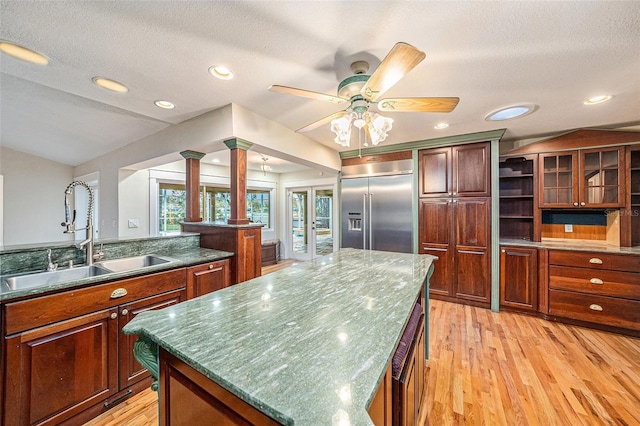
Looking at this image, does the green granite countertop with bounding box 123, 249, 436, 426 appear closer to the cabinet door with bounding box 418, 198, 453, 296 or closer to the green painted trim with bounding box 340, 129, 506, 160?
the cabinet door with bounding box 418, 198, 453, 296

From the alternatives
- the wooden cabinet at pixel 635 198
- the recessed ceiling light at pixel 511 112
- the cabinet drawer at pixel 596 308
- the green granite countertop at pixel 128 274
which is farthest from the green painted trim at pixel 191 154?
the wooden cabinet at pixel 635 198

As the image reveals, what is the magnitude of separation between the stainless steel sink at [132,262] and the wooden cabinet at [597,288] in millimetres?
4015

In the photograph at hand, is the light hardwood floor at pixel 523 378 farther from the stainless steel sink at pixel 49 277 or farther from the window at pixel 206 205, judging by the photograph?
the window at pixel 206 205

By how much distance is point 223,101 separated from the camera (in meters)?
2.20

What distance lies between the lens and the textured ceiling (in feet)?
3.98

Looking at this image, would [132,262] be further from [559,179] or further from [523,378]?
[559,179]

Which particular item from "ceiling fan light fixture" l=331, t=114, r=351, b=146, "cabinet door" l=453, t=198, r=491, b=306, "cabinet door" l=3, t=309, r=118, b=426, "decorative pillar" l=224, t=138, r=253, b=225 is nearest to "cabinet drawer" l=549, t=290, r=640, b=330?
"cabinet door" l=453, t=198, r=491, b=306

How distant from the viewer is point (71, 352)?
1428mm

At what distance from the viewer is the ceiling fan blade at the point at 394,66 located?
108 centimetres

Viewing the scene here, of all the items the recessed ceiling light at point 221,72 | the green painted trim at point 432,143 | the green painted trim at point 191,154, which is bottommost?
the green painted trim at point 191,154

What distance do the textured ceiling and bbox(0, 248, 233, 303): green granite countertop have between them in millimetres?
1408

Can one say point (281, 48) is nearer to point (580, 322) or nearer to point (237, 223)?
point (237, 223)

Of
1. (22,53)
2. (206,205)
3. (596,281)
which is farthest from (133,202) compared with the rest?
(596,281)

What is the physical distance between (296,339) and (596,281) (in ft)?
11.5
